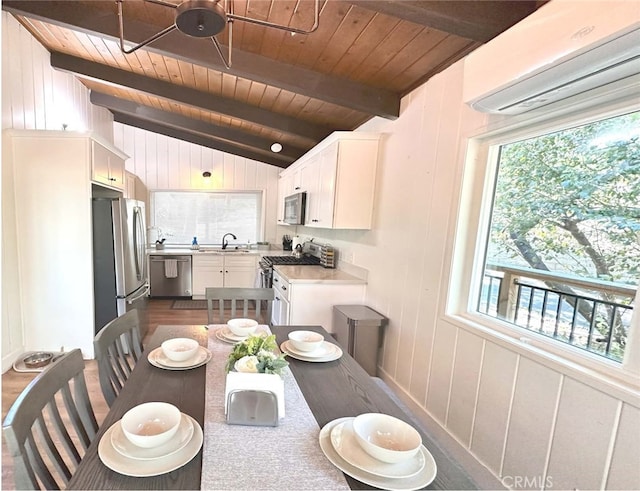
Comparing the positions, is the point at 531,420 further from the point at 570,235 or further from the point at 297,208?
the point at 297,208

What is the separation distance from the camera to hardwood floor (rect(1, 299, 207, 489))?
1.67 metres

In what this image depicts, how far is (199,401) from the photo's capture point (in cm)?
111

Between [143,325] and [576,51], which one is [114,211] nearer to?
[143,325]

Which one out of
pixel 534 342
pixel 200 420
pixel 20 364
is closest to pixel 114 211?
pixel 20 364

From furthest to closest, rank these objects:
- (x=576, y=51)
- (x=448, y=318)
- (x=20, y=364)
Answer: (x=20, y=364) → (x=448, y=318) → (x=576, y=51)

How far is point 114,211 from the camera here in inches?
117

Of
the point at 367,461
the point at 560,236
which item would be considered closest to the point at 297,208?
the point at 560,236

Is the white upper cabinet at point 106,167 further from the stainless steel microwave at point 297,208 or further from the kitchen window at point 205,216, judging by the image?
the stainless steel microwave at point 297,208

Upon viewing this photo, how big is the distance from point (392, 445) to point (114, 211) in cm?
311

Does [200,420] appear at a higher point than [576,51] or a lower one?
lower

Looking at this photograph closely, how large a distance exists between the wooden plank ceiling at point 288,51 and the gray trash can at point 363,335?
1.68m

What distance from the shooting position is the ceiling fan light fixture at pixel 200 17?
3.18 ft

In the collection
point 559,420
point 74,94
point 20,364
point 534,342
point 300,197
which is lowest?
point 20,364

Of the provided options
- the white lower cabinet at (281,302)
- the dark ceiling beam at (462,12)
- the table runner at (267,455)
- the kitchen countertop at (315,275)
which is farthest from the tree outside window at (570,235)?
the white lower cabinet at (281,302)
